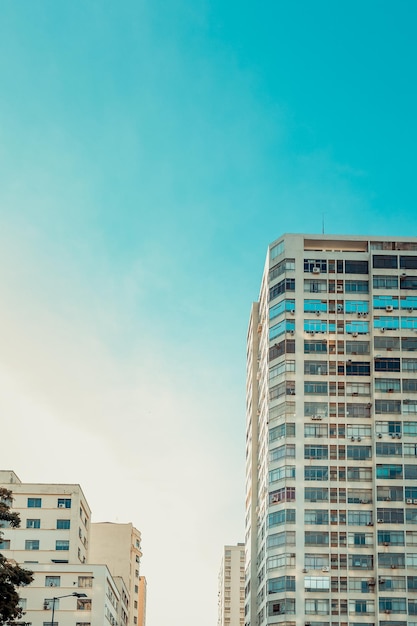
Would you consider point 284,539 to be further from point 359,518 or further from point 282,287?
point 282,287

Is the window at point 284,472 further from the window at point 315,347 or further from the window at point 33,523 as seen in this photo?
the window at point 33,523

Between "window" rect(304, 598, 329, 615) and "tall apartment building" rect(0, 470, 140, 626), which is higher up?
"tall apartment building" rect(0, 470, 140, 626)

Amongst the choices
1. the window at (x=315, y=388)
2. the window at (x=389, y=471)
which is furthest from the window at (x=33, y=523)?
the window at (x=389, y=471)

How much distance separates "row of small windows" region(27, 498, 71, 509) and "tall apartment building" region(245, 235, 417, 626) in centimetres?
2562

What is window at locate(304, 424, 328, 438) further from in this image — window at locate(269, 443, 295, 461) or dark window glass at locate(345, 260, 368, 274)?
dark window glass at locate(345, 260, 368, 274)

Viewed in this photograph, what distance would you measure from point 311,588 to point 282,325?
31.6 m

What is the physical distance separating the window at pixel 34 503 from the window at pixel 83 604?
20296mm

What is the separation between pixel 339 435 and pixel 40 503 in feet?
134

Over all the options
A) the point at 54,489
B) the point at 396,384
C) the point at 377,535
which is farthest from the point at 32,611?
Result: the point at 396,384

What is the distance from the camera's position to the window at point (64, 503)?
130500 millimetres

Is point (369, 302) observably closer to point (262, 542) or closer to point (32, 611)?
point (262, 542)

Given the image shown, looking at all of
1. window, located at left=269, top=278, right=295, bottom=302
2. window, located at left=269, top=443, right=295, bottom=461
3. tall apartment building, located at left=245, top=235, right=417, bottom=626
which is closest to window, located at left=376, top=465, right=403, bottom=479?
tall apartment building, located at left=245, top=235, right=417, bottom=626

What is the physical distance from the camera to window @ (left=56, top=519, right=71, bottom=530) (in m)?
130

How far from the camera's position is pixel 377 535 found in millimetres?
114438
